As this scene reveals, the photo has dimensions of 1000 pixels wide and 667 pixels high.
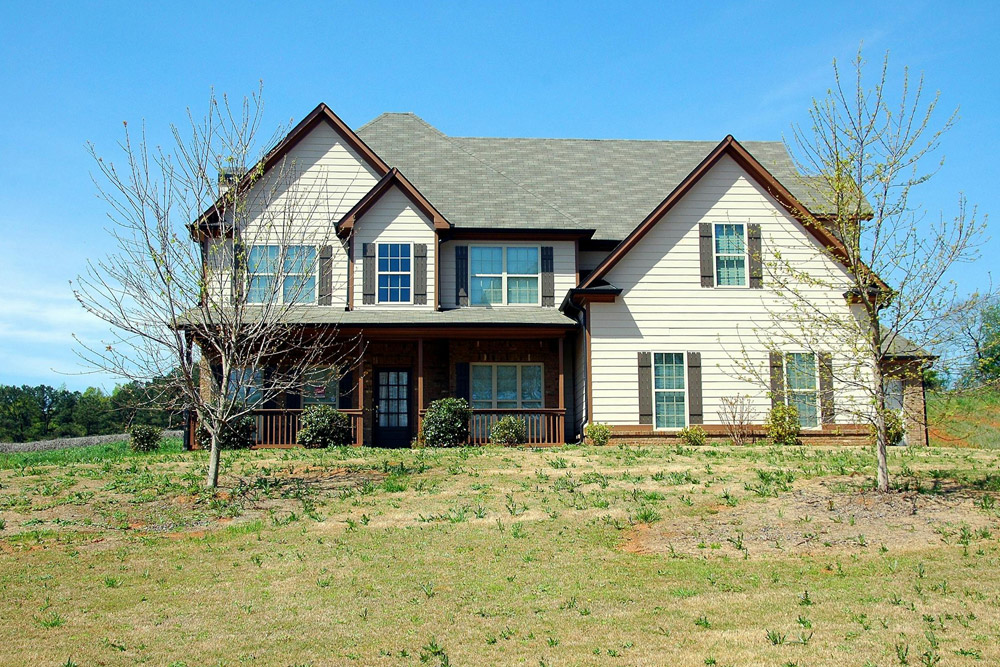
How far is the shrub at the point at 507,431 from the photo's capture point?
72.3 ft

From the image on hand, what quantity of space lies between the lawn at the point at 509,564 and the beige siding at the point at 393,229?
792cm

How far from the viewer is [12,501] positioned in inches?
604

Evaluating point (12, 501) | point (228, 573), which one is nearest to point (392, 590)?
point (228, 573)

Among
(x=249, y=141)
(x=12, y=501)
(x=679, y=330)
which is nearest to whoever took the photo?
(x=12, y=501)

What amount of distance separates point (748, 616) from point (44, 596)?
7.87 metres

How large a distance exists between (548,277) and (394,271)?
414 centimetres

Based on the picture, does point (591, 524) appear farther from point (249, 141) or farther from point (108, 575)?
point (249, 141)

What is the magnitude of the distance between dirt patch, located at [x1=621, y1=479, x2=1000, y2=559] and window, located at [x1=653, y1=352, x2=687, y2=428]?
8998 mm

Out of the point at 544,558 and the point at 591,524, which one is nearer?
the point at 544,558

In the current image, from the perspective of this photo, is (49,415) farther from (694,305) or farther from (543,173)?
(694,305)

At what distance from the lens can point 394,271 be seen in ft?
81.4

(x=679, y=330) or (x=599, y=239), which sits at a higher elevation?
(x=599, y=239)

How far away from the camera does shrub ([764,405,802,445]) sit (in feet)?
74.2

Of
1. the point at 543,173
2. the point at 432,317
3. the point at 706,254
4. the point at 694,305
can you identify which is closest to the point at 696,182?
the point at 706,254
